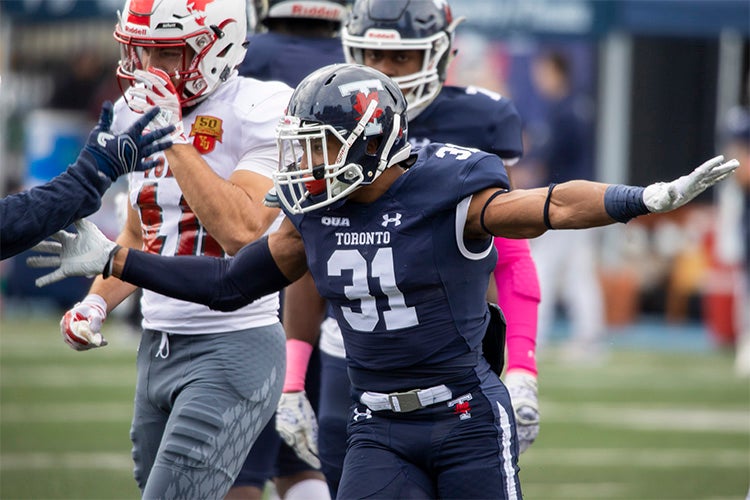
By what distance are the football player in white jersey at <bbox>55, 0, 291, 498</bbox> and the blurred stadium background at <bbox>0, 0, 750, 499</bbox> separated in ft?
8.80

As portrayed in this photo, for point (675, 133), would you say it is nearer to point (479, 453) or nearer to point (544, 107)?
point (544, 107)

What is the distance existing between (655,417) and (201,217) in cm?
562

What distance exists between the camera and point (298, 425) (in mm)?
4316

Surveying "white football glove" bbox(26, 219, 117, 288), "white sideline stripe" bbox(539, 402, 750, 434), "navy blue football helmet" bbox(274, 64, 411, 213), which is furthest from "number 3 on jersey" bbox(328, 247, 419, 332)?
"white sideline stripe" bbox(539, 402, 750, 434)

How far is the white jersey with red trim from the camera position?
13.1ft

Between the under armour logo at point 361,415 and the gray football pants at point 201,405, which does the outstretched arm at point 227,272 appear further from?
the under armour logo at point 361,415

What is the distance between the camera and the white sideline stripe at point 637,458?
742 centimetres

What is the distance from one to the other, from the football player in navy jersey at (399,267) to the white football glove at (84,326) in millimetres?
249

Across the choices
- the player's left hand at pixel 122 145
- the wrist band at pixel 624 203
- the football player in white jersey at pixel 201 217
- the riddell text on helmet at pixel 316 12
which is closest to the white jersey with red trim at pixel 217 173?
the football player in white jersey at pixel 201 217

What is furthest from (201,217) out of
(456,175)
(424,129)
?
(424,129)

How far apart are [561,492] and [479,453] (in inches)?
133

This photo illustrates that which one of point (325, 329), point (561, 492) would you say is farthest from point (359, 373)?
point (561, 492)

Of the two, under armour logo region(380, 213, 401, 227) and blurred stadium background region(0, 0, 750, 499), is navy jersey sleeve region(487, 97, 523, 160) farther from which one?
blurred stadium background region(0, 0, 750, 499)

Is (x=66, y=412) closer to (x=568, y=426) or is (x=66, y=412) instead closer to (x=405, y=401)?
(x=568, y=426)
